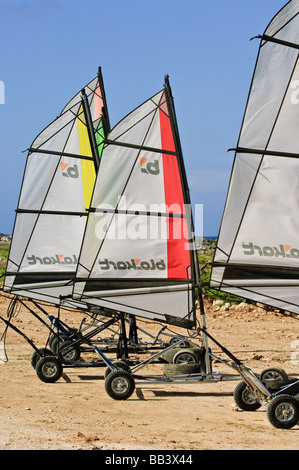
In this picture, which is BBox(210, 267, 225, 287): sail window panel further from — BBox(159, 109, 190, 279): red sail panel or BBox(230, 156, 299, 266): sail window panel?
BBox(159, 109, 190, 279): red sail panel

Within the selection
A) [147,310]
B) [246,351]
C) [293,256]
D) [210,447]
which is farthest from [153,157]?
[246,351]

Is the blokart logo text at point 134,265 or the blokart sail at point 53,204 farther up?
the blokart sail at point 53,204

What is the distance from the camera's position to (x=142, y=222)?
14172 millimetres

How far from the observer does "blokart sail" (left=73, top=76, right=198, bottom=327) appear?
556 inches

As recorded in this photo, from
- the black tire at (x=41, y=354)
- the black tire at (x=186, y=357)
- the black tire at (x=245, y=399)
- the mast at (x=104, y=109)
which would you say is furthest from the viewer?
the mast at (x=104, y=109)

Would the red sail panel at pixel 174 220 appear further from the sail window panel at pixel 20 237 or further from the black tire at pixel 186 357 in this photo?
the sail window panel at pixel 20 237

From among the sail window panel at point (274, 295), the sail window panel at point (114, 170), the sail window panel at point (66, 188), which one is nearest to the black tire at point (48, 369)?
the sail window panel at point (114, 170)

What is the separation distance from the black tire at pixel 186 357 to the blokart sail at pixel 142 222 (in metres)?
2.28

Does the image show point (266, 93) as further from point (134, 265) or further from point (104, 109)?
point (104, 109)

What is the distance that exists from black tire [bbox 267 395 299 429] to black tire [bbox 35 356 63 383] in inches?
253

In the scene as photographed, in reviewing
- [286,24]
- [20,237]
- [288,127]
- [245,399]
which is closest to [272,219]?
[288,127]

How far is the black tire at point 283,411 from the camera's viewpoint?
10.8 m

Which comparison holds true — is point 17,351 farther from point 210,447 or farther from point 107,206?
point 210,447

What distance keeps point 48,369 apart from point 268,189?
24.3 feet
